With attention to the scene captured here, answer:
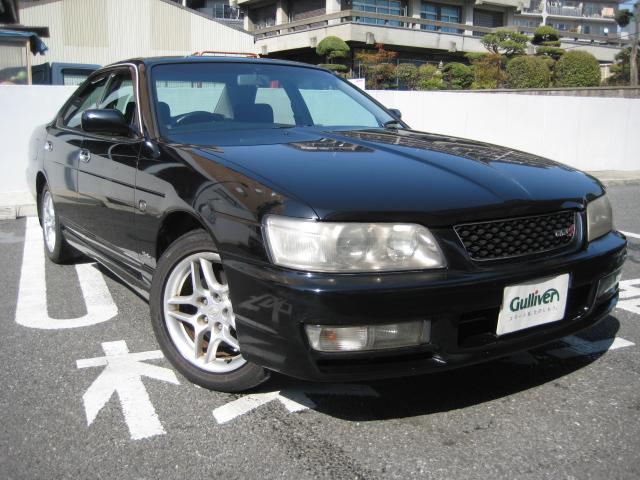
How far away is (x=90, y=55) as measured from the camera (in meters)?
31.9

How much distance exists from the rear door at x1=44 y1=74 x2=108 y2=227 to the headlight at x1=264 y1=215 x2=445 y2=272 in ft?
7.10

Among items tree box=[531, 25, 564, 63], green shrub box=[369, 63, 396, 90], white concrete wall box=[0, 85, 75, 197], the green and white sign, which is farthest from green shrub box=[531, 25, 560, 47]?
the green and white sign

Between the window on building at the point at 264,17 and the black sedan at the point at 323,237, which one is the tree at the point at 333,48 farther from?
the black sedan at the point at 323,237

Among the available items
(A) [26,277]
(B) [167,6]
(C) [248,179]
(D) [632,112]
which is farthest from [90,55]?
(C) [248,179]

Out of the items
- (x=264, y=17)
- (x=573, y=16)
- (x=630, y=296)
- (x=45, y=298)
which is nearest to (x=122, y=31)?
(x=264, y=17)

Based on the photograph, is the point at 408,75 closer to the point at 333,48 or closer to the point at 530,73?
the point at 333,48

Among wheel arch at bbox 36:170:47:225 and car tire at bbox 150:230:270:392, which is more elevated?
wheel arch at bbox 36:170:47:225

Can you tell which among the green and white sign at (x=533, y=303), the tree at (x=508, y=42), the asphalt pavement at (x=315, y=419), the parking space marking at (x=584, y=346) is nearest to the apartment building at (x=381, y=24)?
the tree at (x=508, y=42)

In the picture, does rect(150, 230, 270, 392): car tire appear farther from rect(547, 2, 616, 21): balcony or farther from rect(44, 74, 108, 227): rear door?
rect(547, 2, 616, 21): balcony

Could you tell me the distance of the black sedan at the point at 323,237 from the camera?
2135mm

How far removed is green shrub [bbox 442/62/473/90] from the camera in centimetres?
3438

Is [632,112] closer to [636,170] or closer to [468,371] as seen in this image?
[636,170]

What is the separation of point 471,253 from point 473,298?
0.17 meters

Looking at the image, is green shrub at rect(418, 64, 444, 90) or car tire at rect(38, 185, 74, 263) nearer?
car tire at rect(38, 185, 74, 263)
